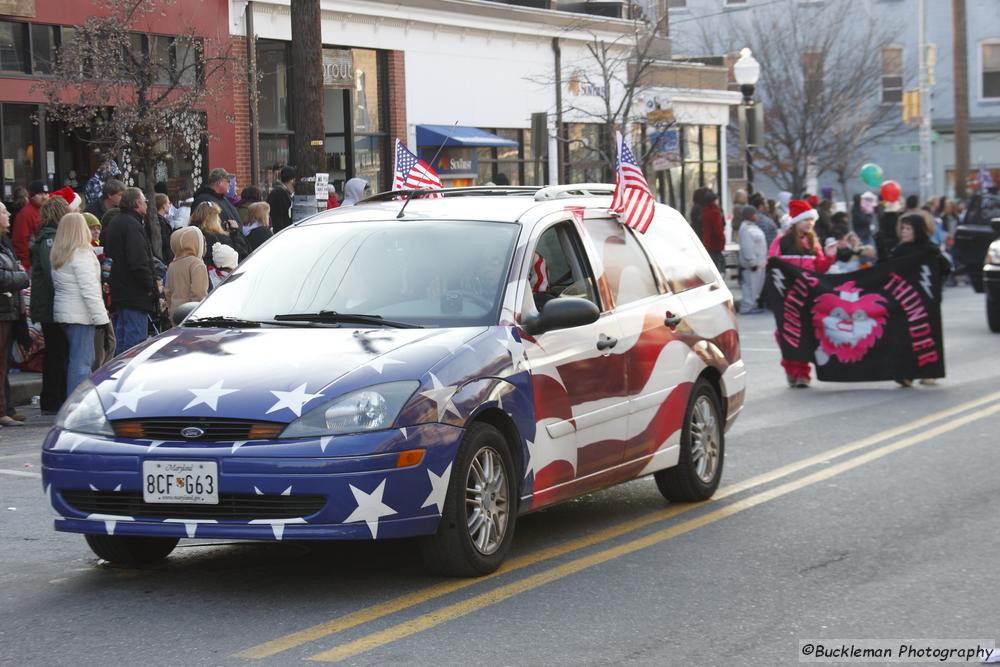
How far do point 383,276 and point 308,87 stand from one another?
9.39 m

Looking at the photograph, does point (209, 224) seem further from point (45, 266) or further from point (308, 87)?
point (308, 87)

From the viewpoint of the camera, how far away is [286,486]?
6.34 metres

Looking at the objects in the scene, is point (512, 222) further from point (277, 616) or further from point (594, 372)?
point (277, 616)

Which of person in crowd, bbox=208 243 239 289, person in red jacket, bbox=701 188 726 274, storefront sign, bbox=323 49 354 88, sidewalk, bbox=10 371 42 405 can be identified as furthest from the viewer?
storefront sign, bbox=323 49 354 88

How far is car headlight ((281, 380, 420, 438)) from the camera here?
6398 millimetres

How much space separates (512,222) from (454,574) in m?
1.85

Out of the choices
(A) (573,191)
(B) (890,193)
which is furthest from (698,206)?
(A) (573,191)

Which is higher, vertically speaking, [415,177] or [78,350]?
[415,177]

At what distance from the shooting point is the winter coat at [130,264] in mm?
14031

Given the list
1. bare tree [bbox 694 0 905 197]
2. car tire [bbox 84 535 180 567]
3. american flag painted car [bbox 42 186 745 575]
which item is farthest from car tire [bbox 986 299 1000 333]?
bare tree [bbox 694 0 905 197]

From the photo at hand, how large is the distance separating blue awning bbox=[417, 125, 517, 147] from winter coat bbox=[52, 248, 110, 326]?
1797 cm

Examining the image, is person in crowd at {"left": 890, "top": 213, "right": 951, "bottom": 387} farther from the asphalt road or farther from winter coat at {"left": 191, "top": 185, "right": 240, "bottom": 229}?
winter coat at {"left": 191, "top": 185, "right": 240, "bottom": 229}

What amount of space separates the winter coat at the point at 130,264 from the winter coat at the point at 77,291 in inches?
21.0

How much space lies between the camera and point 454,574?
6.95m
